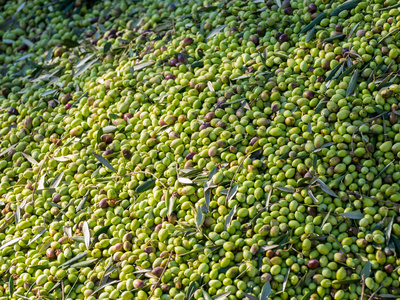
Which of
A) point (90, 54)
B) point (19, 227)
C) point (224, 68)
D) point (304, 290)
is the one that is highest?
point (90, 54)

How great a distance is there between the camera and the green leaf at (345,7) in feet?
7.75

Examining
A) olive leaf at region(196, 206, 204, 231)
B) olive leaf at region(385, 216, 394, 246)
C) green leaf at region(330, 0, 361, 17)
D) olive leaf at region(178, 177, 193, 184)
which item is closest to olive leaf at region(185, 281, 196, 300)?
olive leaf at region(196, 206, 204, 231)

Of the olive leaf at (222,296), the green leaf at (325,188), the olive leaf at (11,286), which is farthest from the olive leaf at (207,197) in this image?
the olive leaf at (11,286)

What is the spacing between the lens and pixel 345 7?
237 cm

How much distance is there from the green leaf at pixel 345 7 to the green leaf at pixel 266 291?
157 centimetres

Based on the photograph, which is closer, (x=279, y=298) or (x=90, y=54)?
(x=279, y=298)

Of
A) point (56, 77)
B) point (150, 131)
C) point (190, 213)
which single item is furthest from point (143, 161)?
point (56, 77)

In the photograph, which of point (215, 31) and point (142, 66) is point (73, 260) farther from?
point (215, 31)

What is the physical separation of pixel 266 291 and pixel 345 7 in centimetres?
164

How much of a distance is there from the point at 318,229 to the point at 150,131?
1006mm

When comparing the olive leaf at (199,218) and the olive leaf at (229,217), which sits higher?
the olive leaf at (199,218)

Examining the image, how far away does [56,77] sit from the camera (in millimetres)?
2842

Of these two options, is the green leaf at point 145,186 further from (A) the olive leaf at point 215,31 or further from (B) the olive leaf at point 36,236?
(A) the olive leaf at point 215,31

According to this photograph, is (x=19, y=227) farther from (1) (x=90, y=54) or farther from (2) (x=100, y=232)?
(1) (x=90, y=54)
